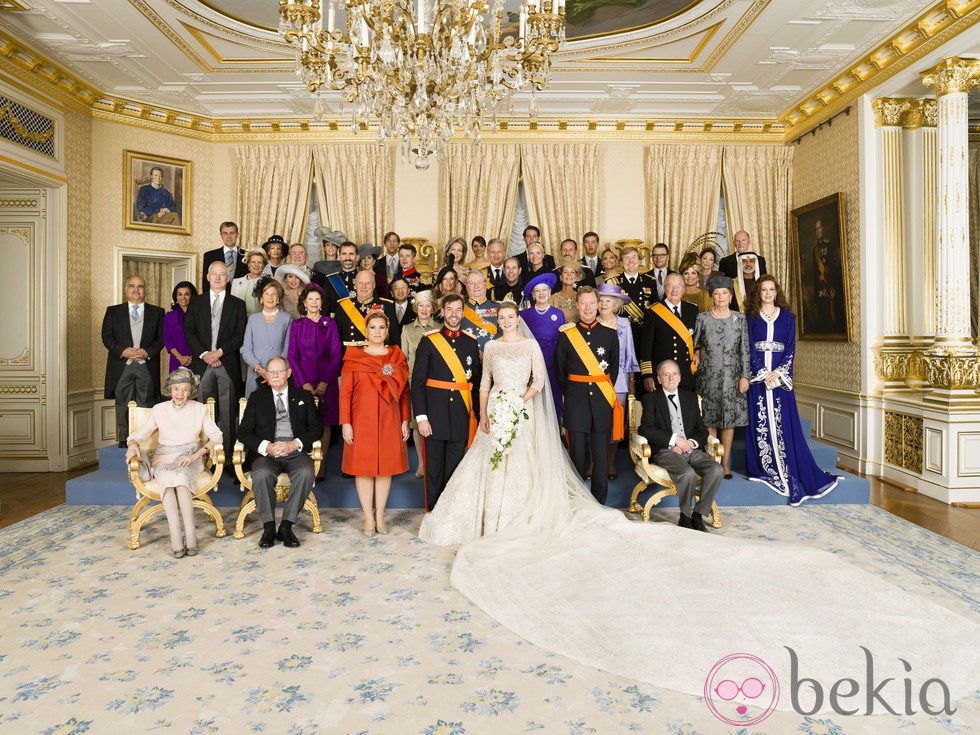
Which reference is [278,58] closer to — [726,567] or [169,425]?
[169,425]

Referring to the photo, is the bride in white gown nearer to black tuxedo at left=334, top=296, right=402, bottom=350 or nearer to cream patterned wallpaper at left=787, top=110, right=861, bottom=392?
black tuxedo at left=334, top=296, right=402, bottom=350

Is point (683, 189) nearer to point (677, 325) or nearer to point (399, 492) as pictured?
point (677, 325)

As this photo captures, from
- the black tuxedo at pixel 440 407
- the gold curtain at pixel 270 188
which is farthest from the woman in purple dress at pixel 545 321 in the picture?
the gold curtain at pixel 270 188

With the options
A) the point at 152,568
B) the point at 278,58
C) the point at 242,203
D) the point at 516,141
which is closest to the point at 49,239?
the point at 242,203

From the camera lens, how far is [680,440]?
16.0 ft

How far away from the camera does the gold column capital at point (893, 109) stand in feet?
21.4

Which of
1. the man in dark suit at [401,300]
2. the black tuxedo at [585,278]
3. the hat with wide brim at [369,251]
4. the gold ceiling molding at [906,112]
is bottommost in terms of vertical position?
the man in dark suit at [401,300]

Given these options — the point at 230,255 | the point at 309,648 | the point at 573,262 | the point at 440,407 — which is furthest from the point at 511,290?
the point at 309,648

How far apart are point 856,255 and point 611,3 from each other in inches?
138

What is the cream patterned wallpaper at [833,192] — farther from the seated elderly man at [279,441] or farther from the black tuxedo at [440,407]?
the seated elderly man at [279,441]

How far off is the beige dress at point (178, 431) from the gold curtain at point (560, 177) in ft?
16.4

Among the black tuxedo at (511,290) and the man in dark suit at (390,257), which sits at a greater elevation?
the man in dark suit at (390,257)

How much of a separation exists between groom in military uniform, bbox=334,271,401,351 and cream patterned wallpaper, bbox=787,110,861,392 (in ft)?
15.2

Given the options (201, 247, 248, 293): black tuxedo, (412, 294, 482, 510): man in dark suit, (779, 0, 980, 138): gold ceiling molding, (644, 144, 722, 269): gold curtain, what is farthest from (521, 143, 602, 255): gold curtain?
(412, 294, 482, 510): man in dark suit
